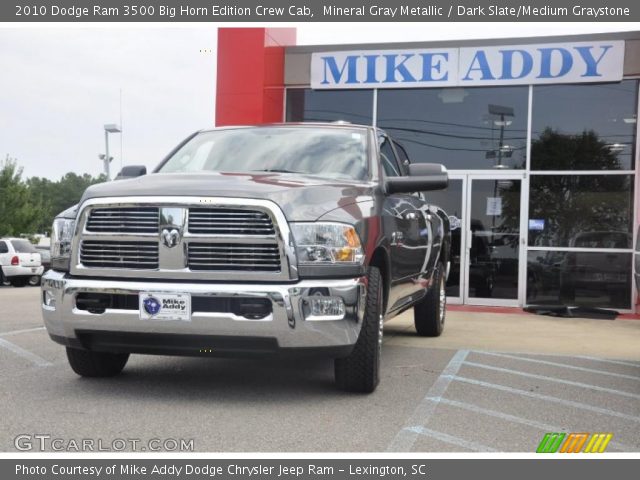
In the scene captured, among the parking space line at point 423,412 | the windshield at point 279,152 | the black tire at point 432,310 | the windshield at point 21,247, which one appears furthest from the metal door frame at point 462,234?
the windshield at point 21,247

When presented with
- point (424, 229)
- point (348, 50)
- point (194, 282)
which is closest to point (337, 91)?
point (348, 50)

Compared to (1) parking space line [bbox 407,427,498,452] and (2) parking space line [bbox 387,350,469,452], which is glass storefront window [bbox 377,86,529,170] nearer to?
(2) parking space line [bbox 387,350,469,452]

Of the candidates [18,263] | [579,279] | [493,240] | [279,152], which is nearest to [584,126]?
[493,240]

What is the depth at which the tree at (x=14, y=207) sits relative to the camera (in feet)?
117

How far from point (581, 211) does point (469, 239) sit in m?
1.84

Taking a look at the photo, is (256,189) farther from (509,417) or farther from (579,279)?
(579,279)

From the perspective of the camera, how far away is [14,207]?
36.2 m

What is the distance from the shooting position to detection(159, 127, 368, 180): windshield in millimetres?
5648

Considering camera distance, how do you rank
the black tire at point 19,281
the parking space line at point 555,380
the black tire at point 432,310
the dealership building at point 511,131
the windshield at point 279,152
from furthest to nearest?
the black tire at point 19,281 → the dealership building at point 511,131 → the black tire at point 432,310 → the windshield at point 279,152 → the parking space line at point 555,380

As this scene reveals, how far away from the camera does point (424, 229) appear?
22.5 ft

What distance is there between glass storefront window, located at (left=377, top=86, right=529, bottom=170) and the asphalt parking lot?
18.6 feet

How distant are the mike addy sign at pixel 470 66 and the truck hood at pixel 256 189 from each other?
8026mm

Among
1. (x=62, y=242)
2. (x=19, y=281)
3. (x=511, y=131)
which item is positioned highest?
(x=511, y=131)
